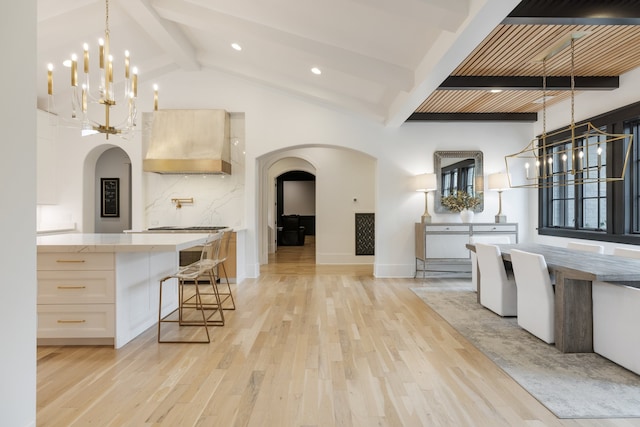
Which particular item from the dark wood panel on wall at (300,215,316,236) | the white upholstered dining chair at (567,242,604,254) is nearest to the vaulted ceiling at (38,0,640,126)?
the white upholstered dining chair at (567,242,604,254)

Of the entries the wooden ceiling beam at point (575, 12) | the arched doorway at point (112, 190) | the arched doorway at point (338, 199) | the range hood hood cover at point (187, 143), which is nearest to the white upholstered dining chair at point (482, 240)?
the arched doorway at point (338, 199)

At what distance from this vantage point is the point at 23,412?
1696mm

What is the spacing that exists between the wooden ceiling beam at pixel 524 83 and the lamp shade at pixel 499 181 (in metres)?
1.78

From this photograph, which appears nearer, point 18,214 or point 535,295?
point 18,214

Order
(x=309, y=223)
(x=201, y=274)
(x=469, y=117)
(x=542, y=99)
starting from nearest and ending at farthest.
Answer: (x=201, y=274), (x=542, y=99), (x=469, y=117), (x=309, y=223)

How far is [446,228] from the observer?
5.98 metres

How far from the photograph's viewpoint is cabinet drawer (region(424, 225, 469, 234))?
19.6 ft

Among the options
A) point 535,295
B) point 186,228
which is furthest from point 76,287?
point 535,295

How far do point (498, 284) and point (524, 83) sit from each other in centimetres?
240

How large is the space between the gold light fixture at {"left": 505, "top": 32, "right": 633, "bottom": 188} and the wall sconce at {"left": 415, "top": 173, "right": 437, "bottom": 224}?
1.12 m

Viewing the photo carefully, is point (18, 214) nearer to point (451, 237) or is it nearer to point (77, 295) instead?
point (77, 295)

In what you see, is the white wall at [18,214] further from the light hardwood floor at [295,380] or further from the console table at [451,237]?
the console table at [451,237]

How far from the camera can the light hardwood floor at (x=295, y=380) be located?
201 centimetres

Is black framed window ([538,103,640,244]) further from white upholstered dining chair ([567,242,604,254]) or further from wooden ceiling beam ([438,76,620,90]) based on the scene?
white upholstered dining chair ([567,242,604,254])
